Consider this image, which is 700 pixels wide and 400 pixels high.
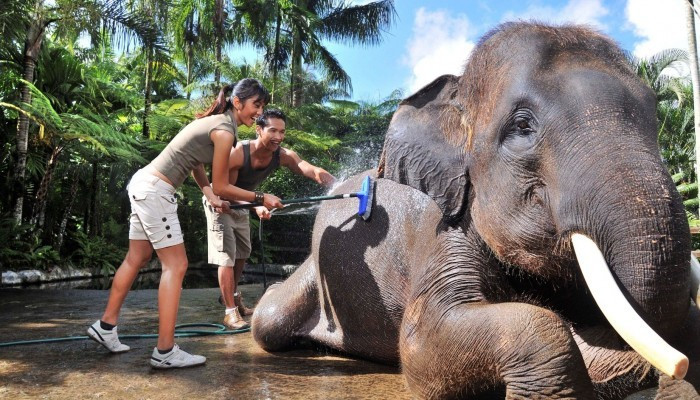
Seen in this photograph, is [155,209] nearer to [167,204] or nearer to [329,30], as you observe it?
[167,204]

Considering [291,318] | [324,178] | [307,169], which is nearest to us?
[291,318]

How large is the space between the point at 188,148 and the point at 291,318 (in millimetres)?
1428

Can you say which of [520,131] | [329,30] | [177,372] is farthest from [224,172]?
[329,30]

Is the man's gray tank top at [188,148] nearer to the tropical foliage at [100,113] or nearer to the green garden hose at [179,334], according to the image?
the green garden hose at [179,334]

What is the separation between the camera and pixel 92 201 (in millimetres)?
19219

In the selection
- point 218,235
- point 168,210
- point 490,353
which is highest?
point 168,210

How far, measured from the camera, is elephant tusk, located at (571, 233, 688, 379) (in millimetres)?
1715

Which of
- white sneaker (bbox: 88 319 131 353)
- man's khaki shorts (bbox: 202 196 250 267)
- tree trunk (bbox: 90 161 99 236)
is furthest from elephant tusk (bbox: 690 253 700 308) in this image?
tree trunk (bbox: 90 161 99 236)

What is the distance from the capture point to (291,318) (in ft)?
14.7

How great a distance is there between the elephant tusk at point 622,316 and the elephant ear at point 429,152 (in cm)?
73

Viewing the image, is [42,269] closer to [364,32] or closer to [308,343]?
[308,343]

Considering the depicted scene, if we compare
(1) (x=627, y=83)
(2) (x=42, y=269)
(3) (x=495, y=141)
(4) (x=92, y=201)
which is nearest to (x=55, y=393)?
(3) (x=495, y=141)

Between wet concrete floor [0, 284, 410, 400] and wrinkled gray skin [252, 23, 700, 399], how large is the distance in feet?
2.31

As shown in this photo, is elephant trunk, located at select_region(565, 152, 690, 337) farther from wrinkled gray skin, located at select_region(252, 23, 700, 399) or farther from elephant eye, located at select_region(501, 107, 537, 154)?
elephant eye, located at select_region(501, 107, 537, 154)
